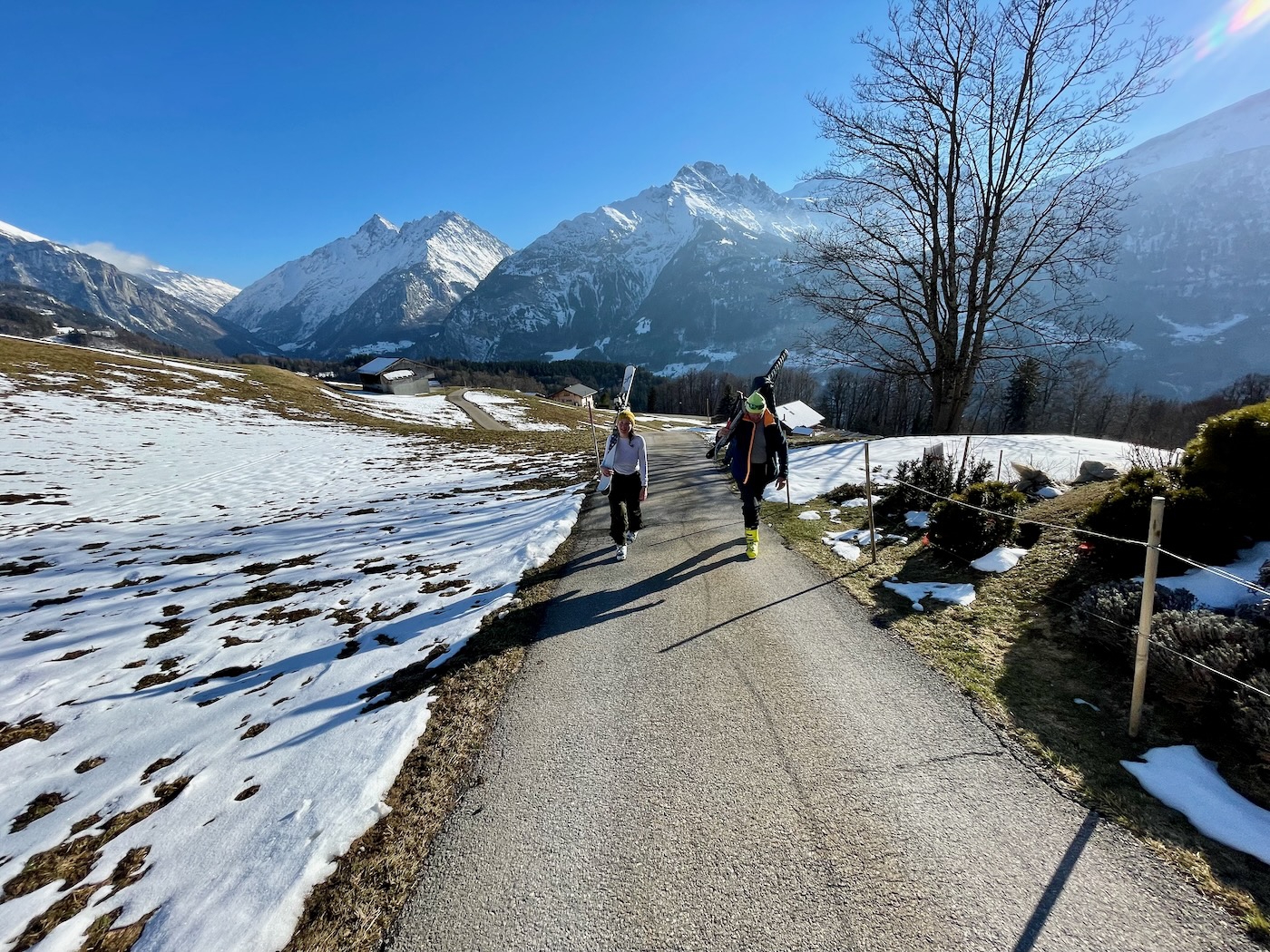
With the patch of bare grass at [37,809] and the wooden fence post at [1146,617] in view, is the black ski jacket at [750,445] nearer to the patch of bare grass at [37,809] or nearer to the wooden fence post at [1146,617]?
the wooden fence post at [1146,617]

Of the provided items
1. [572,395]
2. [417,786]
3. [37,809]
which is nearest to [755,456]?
[417,786]

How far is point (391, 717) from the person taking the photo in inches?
166

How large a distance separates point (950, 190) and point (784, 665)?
16744 millimetres

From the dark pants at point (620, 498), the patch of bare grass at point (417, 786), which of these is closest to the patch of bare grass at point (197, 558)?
the patch of bare grass at point (417, 786)

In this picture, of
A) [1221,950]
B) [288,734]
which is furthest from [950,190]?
[288,734]

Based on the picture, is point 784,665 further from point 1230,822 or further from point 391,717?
point 391,717

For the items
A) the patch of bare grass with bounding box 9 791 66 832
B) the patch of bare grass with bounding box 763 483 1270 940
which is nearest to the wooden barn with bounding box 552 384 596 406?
the patch of bare grass with bounding box 763 483 1270 940

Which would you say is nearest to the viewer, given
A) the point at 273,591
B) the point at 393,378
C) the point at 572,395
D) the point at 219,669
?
the point at 219,669

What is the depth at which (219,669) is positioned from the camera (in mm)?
5320

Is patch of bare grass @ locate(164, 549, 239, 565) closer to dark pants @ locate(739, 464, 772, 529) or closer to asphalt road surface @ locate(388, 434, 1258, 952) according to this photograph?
asphalt road surface @ locate(388, 434, 1258, 952)

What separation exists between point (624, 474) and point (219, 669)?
5.65m

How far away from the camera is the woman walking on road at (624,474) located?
7.63 meters

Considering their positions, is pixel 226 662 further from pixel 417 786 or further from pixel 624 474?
pixel 624 474

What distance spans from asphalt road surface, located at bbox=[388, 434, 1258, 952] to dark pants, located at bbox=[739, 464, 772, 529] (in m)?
2.68
